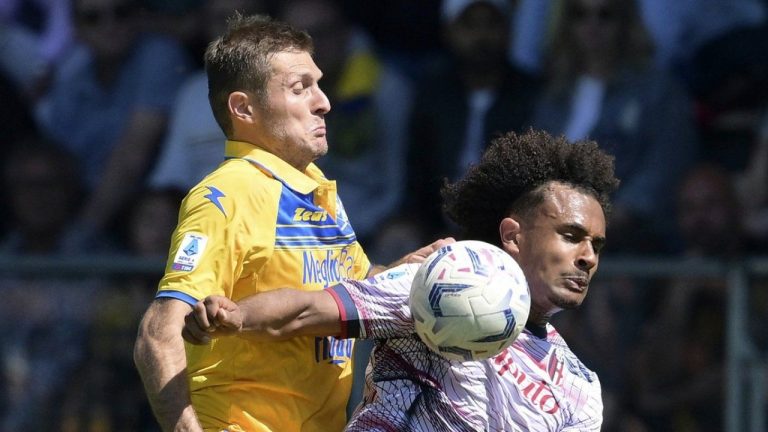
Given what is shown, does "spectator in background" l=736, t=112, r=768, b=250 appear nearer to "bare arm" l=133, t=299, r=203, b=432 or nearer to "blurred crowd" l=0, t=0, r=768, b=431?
"blurred crowd" l=0, t=0, r=768, b=431

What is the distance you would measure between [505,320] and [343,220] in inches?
37.8

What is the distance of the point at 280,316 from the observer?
388 cm

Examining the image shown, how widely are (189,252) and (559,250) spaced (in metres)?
1.06

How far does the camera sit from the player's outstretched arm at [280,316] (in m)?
3.71

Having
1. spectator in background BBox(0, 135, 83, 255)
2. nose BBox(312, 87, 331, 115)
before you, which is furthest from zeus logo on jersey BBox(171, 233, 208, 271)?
spectator in background BBox(0, 135, 83, 255)

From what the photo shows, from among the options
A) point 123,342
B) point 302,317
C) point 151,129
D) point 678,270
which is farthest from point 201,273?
point 151,129

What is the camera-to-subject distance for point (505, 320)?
371cm

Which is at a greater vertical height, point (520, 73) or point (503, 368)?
point (520, 73)

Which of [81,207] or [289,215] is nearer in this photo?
[289,215]

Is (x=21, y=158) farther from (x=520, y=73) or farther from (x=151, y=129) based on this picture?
(x=520, y=73)

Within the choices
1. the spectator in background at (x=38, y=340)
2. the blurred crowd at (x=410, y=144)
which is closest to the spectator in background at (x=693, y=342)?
the blurred crowd at (x=410, y=144)

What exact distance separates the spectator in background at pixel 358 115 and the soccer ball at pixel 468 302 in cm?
439

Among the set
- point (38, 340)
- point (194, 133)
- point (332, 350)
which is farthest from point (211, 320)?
point (194, 133)

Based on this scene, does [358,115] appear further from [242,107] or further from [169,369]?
[169,369]
